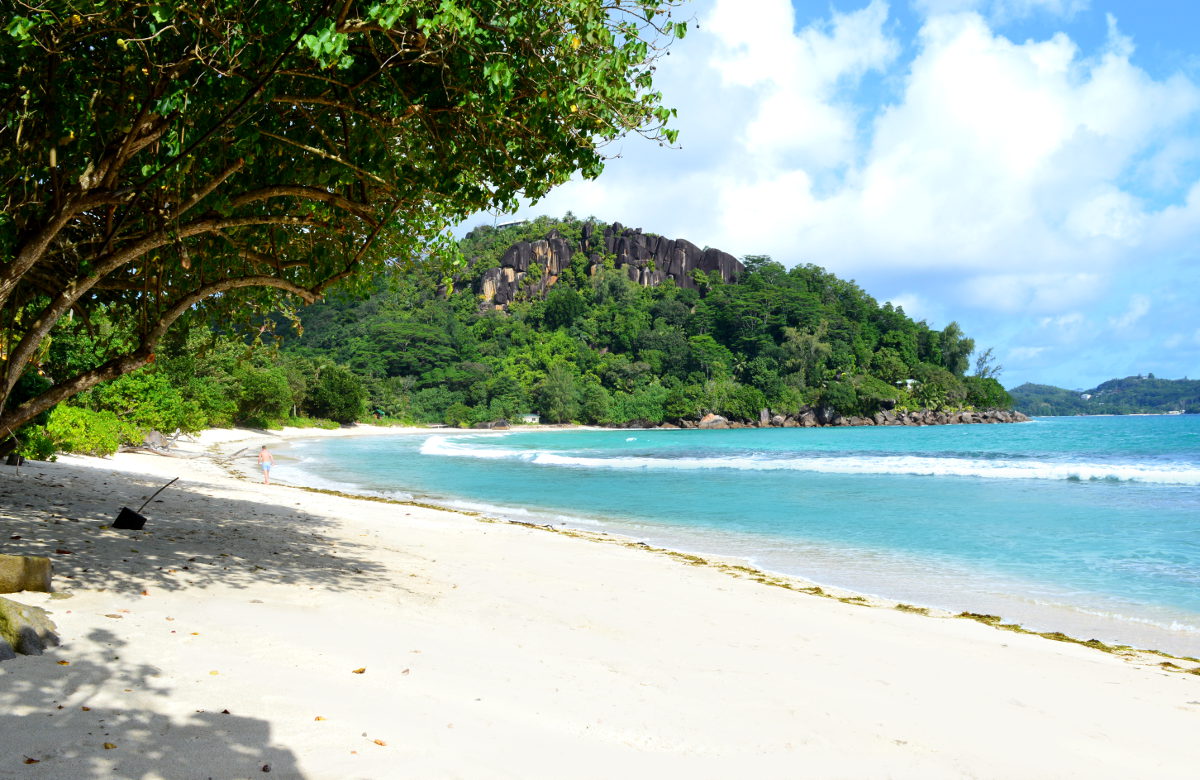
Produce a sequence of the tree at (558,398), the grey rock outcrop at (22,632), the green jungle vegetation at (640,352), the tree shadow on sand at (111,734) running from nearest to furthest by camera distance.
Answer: the tree shadow on sand at (111,734) → the grey rock outcrop at (22,632) → the tree at (558,398) → the green jungle vegetation at (640,352)

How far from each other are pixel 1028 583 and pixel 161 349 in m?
14.9

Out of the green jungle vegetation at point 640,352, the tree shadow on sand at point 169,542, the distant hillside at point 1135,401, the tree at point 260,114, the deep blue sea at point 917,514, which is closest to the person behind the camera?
the tree at point 260,114

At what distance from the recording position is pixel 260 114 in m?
5.32

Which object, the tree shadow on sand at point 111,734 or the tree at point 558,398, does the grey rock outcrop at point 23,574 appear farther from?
the tree at point 558,398

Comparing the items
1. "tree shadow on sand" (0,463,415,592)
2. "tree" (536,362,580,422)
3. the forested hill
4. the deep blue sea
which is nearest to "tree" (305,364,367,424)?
the forested hill

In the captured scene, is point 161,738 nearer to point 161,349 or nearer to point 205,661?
point 205,661

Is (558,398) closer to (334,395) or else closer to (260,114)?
(334,395)

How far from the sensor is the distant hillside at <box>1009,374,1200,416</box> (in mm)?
165125

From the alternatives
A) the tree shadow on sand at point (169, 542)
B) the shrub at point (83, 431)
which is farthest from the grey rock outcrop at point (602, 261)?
the tree shadow on sand at point (169, 542)

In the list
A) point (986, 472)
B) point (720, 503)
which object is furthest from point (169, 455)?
point (986, 472)

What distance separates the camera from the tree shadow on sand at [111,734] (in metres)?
2.71

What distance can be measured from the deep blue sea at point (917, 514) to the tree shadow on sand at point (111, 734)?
7914 millimetres

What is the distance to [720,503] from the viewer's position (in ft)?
64.5

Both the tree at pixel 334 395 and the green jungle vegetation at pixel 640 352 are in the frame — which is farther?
the green jungle vegetation at pixel 640 352
